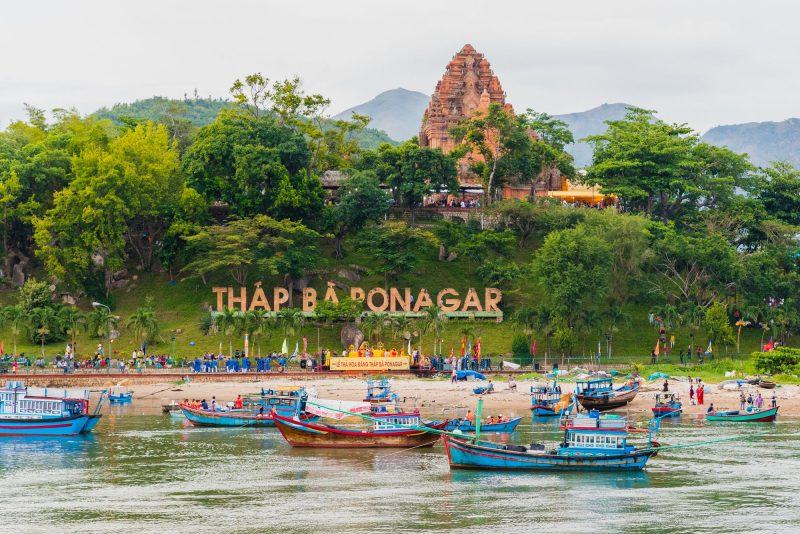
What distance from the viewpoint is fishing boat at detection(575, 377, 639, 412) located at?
9181cm

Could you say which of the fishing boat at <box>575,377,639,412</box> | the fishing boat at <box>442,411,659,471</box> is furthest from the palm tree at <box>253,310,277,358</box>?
the fishing boat at <box>442,411,659,471</box>

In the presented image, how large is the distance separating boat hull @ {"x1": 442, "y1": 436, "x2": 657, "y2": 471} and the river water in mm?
506

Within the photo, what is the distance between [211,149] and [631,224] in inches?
1509

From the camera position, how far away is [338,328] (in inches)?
4606

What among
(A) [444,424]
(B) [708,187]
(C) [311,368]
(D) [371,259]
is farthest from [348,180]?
(A) [444,424]

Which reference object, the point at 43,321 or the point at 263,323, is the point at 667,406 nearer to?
the point at 263,323

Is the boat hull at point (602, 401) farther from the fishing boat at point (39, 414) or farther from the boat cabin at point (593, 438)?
the fishing boat at point (39, 414)

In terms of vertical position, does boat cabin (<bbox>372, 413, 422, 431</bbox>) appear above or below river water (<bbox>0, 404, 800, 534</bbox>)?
above

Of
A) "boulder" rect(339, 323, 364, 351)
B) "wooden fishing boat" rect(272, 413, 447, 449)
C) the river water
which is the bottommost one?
the river water

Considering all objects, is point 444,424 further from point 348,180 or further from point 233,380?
point 348,180

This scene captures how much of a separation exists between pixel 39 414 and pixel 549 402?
3326 centimetres

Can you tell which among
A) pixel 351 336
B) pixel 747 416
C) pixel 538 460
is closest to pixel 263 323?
pixel 351 336

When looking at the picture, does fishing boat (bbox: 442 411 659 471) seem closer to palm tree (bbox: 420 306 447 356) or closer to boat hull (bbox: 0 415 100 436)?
boat hull (bbox: 0 415 100 436)

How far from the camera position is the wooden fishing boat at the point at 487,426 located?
80250mm
